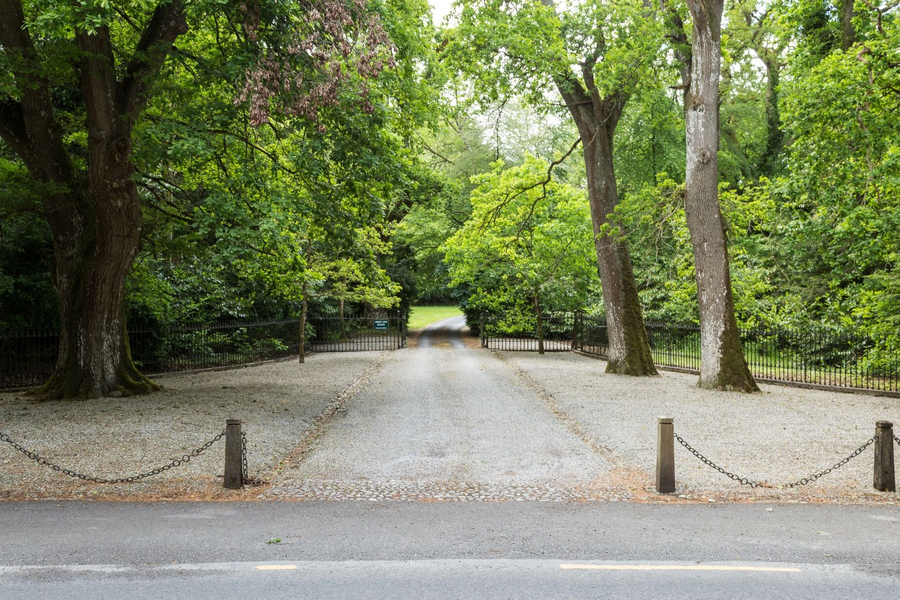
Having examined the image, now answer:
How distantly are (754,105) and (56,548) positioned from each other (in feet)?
123

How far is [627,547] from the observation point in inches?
224

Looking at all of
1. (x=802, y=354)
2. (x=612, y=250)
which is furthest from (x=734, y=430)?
(x=802, y=354)

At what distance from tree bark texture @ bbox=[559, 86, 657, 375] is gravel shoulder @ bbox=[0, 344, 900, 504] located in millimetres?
1601

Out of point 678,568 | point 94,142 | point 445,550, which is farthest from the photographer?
point 94,142

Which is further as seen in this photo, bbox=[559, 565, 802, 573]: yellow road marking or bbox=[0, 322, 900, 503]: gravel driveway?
bbox=[0, 322, 900, 503]: gravel driveway


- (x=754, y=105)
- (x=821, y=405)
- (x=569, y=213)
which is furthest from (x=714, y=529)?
(x=754, y=105)

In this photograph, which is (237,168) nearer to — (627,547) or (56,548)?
(56,548)

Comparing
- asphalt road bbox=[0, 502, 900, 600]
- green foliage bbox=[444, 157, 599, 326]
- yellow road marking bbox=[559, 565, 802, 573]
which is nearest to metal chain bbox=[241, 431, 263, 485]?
asphalt road bbox=[0, 502, 900, 600]

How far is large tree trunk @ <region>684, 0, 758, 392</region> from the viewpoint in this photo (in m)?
15.3

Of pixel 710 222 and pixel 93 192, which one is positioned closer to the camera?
pixel 93 192

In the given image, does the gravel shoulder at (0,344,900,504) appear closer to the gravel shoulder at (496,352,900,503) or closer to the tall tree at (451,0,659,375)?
the gravel shoulder at (496,352,900,503)

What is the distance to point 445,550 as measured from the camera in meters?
5.60

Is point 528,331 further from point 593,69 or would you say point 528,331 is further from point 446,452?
point 446,452

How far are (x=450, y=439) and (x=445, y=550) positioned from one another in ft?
15.5
